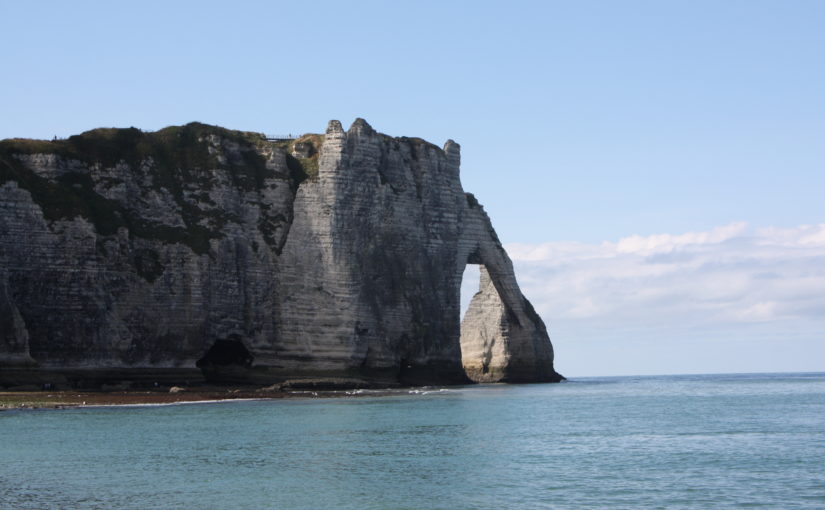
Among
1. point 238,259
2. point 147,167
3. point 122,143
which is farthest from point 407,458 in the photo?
point 122,143

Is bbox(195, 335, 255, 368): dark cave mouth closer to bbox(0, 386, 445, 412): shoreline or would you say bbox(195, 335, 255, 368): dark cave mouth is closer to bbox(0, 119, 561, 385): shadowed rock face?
bbox(0, 119, 561, 385): shadowed rock face

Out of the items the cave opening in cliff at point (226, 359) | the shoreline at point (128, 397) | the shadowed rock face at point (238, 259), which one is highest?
the shadowed rock face at point (238, 259)

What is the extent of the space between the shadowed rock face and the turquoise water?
67.8 feet

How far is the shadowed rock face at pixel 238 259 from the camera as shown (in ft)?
264

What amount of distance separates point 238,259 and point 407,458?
5357 centimetres

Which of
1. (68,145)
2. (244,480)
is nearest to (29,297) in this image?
(68,145)

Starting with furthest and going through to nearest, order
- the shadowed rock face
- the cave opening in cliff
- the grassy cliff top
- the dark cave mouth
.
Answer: the dark cave mouth → the cave opening in cliff → the grassy cliff top → the shadowed rock face

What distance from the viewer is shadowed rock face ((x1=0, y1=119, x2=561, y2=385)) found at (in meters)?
80.5

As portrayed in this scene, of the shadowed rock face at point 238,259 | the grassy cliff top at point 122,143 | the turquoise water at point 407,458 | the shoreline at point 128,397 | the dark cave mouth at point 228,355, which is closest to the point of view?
the turquoise water at point 407,458

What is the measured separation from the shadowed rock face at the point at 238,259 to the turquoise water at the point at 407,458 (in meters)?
20.7

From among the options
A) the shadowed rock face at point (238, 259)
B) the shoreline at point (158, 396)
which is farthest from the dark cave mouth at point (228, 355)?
the shoreline at point (158, 396)

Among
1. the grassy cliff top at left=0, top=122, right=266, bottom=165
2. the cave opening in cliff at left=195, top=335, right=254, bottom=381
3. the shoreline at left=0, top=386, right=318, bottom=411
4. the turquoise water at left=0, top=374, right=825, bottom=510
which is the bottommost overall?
the turquoise water at left=0, top=374, right=825, bottom=510

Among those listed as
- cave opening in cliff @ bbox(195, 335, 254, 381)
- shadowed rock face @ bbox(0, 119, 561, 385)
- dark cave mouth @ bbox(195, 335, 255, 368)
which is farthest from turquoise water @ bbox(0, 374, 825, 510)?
dark cave mouth @ bbox(195, 335, 255, 368)

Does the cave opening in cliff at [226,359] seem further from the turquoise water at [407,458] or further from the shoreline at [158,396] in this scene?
the turquoise water at [407,458]
